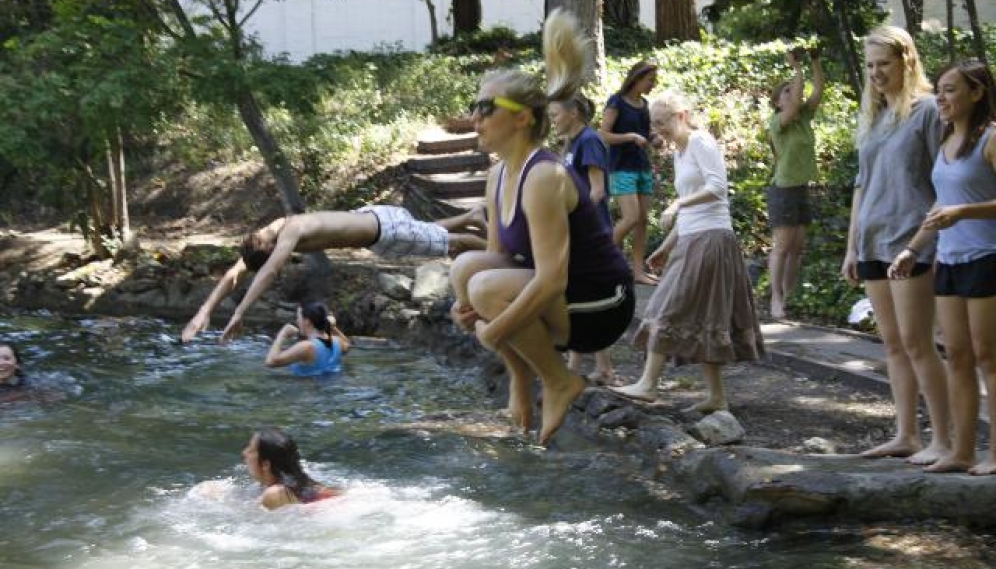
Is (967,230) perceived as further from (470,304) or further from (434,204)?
(434,204)

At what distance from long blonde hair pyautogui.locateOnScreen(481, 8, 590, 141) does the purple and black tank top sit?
6.6 inches

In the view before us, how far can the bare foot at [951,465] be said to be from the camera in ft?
19.1

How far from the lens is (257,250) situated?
691 cm

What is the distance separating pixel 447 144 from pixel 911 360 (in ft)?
41.0

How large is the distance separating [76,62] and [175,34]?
1.14 m

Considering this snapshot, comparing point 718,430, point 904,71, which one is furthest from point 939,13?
point 904,71

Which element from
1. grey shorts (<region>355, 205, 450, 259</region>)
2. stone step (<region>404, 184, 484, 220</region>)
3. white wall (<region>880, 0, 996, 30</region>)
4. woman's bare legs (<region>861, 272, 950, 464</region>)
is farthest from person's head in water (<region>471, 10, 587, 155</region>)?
white wall (<region>880, 0, 996, 30</region>)

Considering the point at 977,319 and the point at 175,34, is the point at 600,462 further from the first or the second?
the point at 175,34

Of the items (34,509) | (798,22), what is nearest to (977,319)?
(34,509)

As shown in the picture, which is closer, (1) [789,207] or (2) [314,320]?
(1) [789,207]

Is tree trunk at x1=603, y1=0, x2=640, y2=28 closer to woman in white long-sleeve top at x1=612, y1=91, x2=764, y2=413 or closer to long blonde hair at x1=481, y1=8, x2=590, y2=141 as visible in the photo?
woman in white long-sleeve top at x1=612, y1=91, x2=764, y2=413

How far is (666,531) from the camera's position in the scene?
6652 millimetres

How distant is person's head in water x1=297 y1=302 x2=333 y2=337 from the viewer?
11648 mm

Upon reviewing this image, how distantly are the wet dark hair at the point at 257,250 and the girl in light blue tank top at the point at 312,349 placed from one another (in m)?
4.51
